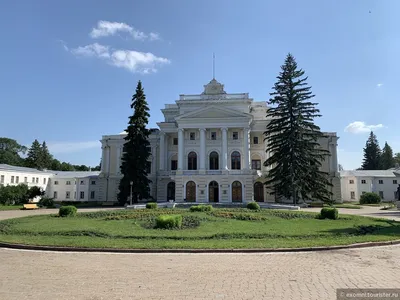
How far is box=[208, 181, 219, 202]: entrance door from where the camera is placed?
1701 inches

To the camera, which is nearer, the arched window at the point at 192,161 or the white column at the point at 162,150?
the arched window at the point at 192,161

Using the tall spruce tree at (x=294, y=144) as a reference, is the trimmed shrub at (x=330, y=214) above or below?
below

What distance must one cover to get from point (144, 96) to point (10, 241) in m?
36.4

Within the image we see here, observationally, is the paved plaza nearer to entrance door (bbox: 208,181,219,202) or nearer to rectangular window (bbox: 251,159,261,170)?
entrance door (bbox: 208,181,219,202)

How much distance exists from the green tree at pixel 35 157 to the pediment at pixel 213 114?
2317 inches

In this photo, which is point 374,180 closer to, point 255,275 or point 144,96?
point 144,96

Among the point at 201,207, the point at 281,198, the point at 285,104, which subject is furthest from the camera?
the point at 281,198

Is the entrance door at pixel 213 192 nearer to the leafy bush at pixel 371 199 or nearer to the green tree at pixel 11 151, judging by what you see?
the leafy bush at pixel 371 199

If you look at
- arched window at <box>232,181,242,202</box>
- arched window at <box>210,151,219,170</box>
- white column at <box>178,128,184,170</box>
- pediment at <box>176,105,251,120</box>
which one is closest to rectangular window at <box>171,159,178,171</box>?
white column at <box>178,128,184,170</box>

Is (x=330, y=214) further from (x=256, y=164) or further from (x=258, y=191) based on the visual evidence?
(x=256, y=164)

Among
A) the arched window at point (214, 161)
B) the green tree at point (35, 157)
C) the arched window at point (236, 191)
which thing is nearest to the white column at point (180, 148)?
the arched window at point (214, 161)

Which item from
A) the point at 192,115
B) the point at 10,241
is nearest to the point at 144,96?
the point at 192,115

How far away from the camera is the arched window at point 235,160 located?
4525cm

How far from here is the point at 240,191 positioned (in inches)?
1678
